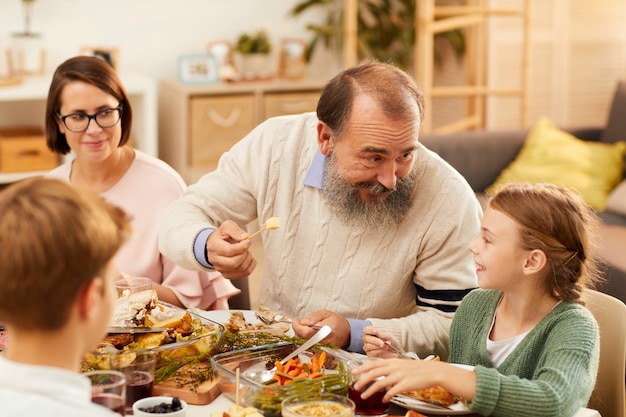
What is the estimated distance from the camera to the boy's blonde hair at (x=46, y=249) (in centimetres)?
117

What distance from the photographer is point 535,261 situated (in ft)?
6.46

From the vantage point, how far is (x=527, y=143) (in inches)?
193

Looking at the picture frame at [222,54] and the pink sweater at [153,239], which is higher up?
the picture frame at [222,54]

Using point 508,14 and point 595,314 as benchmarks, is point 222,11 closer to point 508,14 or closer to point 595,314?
point 508,14

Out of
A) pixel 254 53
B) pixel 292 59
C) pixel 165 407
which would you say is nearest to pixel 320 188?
pixel 165 407

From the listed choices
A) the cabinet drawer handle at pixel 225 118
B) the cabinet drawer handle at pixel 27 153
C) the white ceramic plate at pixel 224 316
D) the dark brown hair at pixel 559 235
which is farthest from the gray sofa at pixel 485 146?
the dark brown hair at pixel 559 235

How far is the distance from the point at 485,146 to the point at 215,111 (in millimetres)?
1689

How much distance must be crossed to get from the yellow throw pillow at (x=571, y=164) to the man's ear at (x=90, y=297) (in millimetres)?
3569

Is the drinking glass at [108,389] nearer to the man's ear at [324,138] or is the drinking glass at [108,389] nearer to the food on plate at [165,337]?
the food on plate at [165,337]

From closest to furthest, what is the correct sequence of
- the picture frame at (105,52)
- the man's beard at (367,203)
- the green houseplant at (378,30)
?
the man's beard at (367,203) → the picture frame at (105,52) → the green houseplant at (378,30)

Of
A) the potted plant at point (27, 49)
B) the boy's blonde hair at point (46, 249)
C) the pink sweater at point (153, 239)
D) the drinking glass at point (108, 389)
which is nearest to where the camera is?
the boy's blonde hair at point (46, 249)

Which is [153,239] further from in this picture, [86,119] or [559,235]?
[559,235]

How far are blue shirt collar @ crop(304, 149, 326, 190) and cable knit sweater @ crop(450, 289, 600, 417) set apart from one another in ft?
1.71

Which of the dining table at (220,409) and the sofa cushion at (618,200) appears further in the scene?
the sofa cushion at (618,200)
